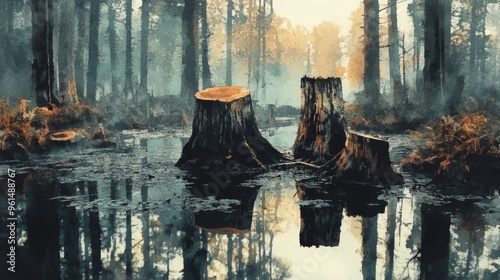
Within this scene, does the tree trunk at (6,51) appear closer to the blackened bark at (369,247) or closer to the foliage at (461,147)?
the foliage at (461,147)

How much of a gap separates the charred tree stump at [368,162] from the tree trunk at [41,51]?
10.7 metres

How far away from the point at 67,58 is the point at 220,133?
12372 millimetres

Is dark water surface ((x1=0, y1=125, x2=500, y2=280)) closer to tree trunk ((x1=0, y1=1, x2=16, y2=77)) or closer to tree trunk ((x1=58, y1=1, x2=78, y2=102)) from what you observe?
tree trunk ((x1=58, y1=1, x2=78, y2=102))

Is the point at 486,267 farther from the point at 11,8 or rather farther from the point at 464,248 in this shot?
the point at 11,8

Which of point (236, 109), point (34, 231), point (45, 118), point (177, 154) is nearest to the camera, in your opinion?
point (34, 231)

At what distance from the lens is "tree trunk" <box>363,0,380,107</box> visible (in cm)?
2191

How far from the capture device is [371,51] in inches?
868

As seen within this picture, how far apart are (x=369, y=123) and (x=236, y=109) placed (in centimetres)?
972

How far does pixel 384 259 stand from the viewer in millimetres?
5176

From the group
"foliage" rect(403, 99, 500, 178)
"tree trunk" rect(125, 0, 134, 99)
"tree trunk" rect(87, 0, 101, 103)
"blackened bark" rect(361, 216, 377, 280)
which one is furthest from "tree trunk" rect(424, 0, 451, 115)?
"tree trunk" rect(125, 0, 134, 99)

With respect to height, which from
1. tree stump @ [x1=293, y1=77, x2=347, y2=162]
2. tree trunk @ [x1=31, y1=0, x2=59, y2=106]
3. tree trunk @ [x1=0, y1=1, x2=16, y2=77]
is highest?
tree trunk @ [x1=0, y1=1, x2=16, y2=77]

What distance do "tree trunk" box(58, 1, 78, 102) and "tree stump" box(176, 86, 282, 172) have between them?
31.1ft

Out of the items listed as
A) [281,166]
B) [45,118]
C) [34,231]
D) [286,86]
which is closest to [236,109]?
[281,166]

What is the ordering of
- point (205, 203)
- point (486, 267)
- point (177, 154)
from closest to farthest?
1. point (486, 267)
2. point (205, 203)
3. point (177, 154)
